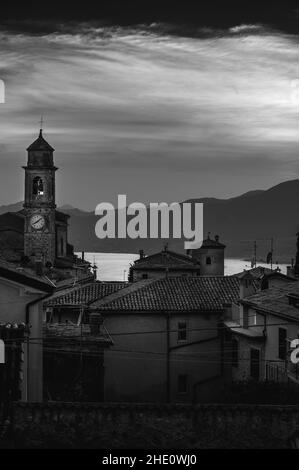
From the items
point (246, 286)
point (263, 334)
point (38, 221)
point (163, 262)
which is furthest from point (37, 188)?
point (263, 334)

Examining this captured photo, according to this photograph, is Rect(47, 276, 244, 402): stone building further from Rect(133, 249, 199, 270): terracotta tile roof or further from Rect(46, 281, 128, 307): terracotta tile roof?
Rect(133, 249, 199, 270): terracotta tile roof

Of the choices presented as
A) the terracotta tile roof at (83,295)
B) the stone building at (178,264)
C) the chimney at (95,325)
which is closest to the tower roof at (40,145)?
the stone building at (178,264)

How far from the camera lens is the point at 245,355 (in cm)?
3108

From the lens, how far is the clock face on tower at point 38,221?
80812 mm

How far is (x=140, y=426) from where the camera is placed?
17.9m

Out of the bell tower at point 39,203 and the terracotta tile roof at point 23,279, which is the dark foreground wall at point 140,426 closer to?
the terracotta tile roof at point 23,279

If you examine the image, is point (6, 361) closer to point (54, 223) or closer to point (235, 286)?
point (235, 286)

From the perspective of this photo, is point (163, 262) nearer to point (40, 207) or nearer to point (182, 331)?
point (40, 207)

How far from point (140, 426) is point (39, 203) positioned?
64.5 metres

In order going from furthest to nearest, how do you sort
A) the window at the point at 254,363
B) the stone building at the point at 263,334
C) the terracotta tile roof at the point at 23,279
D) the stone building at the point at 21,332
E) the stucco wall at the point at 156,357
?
the stucco wall at the point at 156,357 < the window at the point at 254,363 < the stone building at the point at 263,334 < the terracotta tile roof at the point at 23,279 < the stone building at the point at 21,332

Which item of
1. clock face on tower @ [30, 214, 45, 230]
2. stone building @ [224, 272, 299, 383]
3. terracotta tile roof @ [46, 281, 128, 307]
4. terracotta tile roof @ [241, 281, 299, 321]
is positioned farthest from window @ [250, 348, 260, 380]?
clock face on tower @ [30, 214, 45, 230]

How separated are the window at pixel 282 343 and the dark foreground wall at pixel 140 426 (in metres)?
9.69

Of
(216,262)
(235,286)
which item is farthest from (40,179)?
(235,286)

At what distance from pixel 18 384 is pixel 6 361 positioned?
27.6 inches
